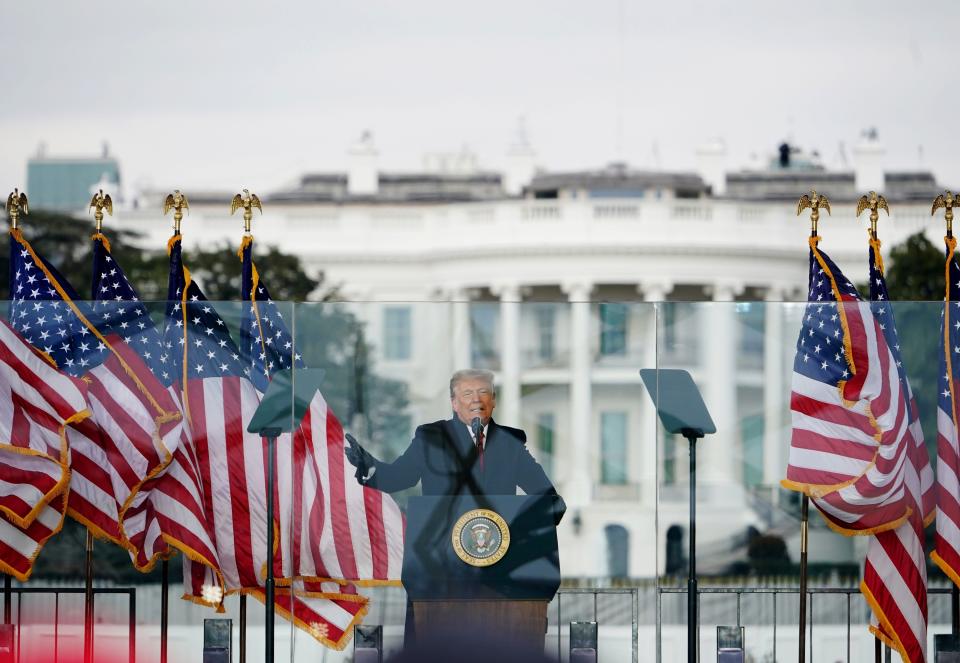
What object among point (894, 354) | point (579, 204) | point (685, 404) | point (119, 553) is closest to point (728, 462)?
point (685, 404)

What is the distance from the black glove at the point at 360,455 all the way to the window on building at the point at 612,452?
1.34 meters

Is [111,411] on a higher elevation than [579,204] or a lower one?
lower

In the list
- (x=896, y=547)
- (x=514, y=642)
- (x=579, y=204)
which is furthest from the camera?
(x=579, y=204)

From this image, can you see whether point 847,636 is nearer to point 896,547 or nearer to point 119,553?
point 896,547

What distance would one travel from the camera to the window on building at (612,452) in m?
12.2

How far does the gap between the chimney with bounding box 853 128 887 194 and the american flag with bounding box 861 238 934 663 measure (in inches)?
2598

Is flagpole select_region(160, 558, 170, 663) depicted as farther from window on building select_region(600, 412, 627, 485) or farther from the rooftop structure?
the rooftop structure

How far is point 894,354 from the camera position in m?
12.3

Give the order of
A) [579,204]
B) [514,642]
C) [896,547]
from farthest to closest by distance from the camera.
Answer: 1. [579,204]
2. [896,547]
3. [514,642]

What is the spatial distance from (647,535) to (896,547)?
4.85 feet

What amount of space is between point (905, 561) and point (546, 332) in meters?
2.50

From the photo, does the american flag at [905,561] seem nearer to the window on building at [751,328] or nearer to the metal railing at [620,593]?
the window on building at [751,328]

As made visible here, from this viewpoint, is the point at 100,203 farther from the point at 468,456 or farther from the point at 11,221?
the point at 468,456

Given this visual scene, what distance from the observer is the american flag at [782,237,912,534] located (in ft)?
40.0
